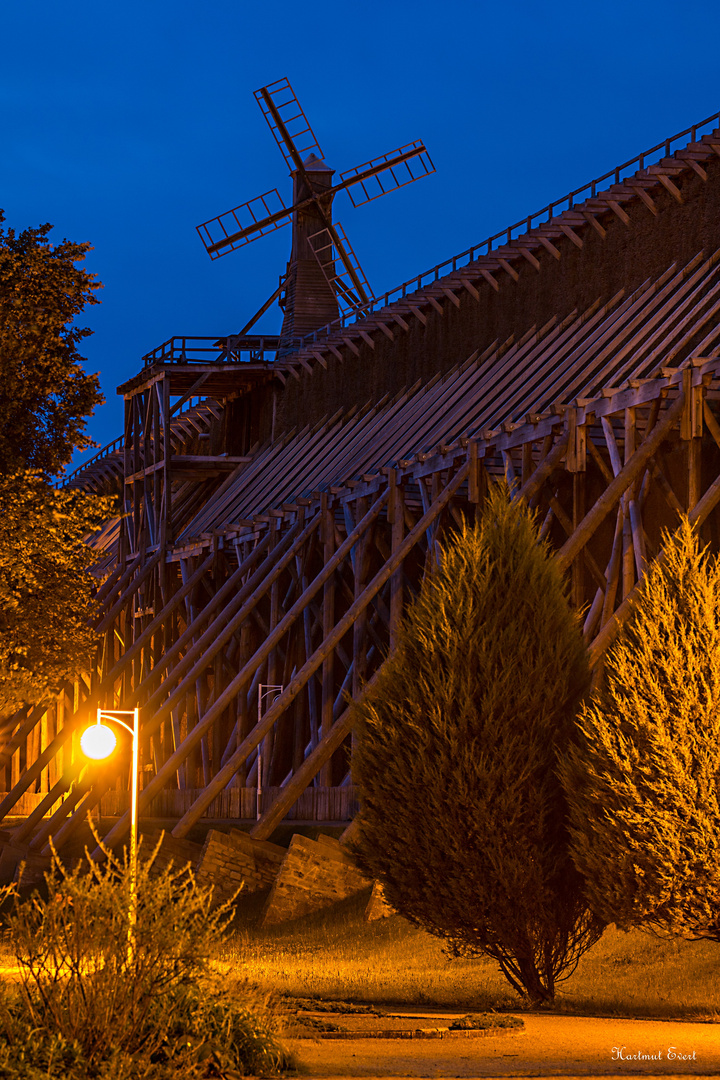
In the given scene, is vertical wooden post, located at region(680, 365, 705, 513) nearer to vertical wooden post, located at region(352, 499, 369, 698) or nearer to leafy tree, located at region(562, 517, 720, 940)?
leafy tree, located at region(562, 517, 720, 940)

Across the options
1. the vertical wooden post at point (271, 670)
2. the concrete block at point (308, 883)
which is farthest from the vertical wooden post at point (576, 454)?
the vertical wooden post at point (271, 670)

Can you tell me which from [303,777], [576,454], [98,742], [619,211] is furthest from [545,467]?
[619,211]

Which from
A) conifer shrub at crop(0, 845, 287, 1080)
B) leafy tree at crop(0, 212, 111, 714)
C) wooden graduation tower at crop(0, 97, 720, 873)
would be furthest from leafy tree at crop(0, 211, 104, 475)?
conifer shrub at crop(0, 845, 287, 1080)

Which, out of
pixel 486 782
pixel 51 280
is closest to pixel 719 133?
pixel 51 280

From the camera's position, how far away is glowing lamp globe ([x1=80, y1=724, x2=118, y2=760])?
13.5 m

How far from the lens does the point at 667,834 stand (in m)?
13.3

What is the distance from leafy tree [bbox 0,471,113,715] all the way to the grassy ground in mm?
7253

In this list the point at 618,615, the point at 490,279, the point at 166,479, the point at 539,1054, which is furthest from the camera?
the point at 166,479

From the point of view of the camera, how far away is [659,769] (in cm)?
1337

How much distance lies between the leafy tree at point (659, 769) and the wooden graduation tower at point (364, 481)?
5.07ft

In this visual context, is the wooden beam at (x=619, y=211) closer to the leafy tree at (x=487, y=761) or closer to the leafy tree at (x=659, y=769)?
the leafy tree at (x=487, y=761)

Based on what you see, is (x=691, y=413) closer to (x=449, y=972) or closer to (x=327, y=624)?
(x=449, y=972)

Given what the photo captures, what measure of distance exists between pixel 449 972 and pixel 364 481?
463 inches

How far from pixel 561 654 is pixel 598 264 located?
1672 centimetres
